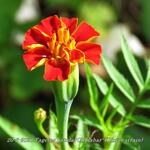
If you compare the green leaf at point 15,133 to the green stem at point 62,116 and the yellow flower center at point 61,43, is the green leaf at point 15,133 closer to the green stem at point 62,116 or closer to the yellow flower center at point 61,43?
the green stem at point 62,116

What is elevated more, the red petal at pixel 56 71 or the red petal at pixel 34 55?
the red petal at pixel 34 55

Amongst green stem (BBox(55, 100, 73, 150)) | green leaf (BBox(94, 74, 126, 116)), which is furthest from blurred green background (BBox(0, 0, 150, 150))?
green stem (BBox(55, 100, 73, 150))

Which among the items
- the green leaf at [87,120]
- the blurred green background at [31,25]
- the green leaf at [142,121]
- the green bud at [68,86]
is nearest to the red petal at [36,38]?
the green bud at [68,86]

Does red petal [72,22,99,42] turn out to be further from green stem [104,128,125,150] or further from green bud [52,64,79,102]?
green stem [104,128,125,150]

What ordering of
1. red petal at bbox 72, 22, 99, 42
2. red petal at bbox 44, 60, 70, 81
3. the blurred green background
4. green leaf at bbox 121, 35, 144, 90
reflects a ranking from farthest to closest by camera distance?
the blurred green background → green leaf at bbox 121, 35, 144, 90 → red petal at bbox 72, 22, 99, 42 → red petal at bbox 44, 60, 70, 81

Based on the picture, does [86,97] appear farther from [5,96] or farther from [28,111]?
A: [5,96]

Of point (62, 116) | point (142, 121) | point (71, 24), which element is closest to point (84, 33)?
point (71, 24)

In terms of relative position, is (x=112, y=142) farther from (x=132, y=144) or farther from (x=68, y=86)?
(x=68, y=86)
